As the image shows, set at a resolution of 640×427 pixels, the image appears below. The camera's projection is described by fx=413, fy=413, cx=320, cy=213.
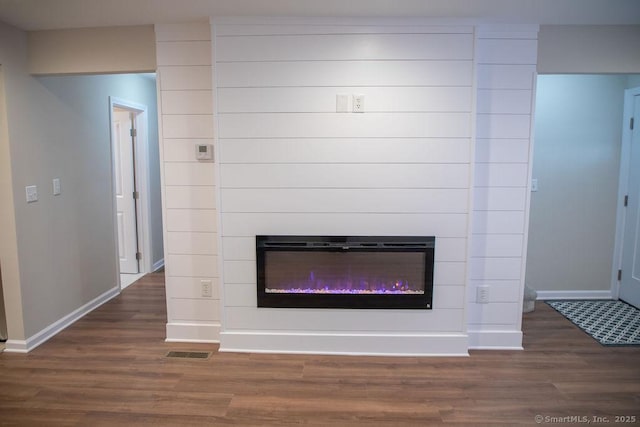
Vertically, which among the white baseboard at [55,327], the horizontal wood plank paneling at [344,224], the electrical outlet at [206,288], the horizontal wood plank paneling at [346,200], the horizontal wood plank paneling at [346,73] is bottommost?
the white baseboard at [55,327]

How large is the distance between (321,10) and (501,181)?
1719 millimetres

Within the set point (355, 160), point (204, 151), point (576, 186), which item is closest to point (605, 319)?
point (576, 186)

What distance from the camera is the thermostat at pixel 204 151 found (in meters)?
2.99

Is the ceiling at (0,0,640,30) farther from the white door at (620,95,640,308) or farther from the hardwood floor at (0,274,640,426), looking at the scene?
the hardwood floor at (0,274,640,426)

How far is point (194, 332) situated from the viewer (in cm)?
321

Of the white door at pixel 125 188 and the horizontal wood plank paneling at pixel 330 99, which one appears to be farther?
the white door at pixel 125 188

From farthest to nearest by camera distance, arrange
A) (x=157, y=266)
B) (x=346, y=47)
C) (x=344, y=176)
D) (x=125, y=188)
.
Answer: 1. (x=157, y=266)
2. (x=125, y=188)
3. (x=344, y=176)
4. (x=346, y=47)

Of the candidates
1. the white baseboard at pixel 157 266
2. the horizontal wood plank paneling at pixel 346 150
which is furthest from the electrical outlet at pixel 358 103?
the white baseboard at pixel 157 266

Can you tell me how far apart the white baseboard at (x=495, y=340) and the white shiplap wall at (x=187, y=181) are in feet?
6.44

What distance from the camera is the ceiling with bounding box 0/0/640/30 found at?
2.53 metres

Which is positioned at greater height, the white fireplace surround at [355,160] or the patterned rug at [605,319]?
the white fireplace surround at [355,160]

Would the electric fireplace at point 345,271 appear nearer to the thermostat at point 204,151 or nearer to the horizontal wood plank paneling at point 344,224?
the horizontal wood plank paneling at point 344,224

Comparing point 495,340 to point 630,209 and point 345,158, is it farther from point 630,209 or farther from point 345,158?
point 630,209

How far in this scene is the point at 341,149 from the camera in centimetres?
288
